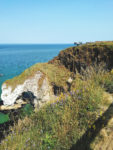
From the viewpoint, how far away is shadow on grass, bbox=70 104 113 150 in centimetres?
290

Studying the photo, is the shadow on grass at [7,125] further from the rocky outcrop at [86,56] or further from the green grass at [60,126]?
the rocky outcrop at [86,56]

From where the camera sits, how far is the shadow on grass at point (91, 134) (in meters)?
2.90

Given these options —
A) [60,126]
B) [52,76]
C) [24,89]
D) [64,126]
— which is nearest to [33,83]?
[24,89]

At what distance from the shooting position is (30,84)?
11.7 meters

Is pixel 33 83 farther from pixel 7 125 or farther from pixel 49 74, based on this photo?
pixel 7 125

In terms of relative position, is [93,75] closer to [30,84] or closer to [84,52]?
[84,52]

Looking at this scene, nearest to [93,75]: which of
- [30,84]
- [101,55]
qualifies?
[101,55]

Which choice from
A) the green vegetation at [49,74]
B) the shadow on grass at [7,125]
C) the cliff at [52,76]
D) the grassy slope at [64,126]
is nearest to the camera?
the grassy slope at [64,126]

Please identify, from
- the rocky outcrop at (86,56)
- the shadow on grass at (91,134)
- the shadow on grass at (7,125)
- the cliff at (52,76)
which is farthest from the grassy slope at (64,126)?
the cliff at (52,76)

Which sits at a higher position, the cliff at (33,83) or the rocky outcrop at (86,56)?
the rocky outcrop at (86,56)

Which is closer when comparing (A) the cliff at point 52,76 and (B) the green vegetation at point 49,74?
(A) the cliff at point 52,76

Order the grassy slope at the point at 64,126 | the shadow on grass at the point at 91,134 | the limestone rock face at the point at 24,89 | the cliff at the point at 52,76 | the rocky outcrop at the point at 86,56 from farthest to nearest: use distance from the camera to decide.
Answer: the limestone rock face at the point at 24,89 → the cliff at the point at 52,76 → the rocky outcrop at the point at 86,56 → the grassy slope at the point at 64,126 → the shadow on grass at the point at 91,134

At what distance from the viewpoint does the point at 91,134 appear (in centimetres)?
307

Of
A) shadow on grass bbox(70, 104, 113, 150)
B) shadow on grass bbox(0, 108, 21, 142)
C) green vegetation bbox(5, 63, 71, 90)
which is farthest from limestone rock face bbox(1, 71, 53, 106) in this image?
shadow on grass bbox(70, 104, 113, 150)
